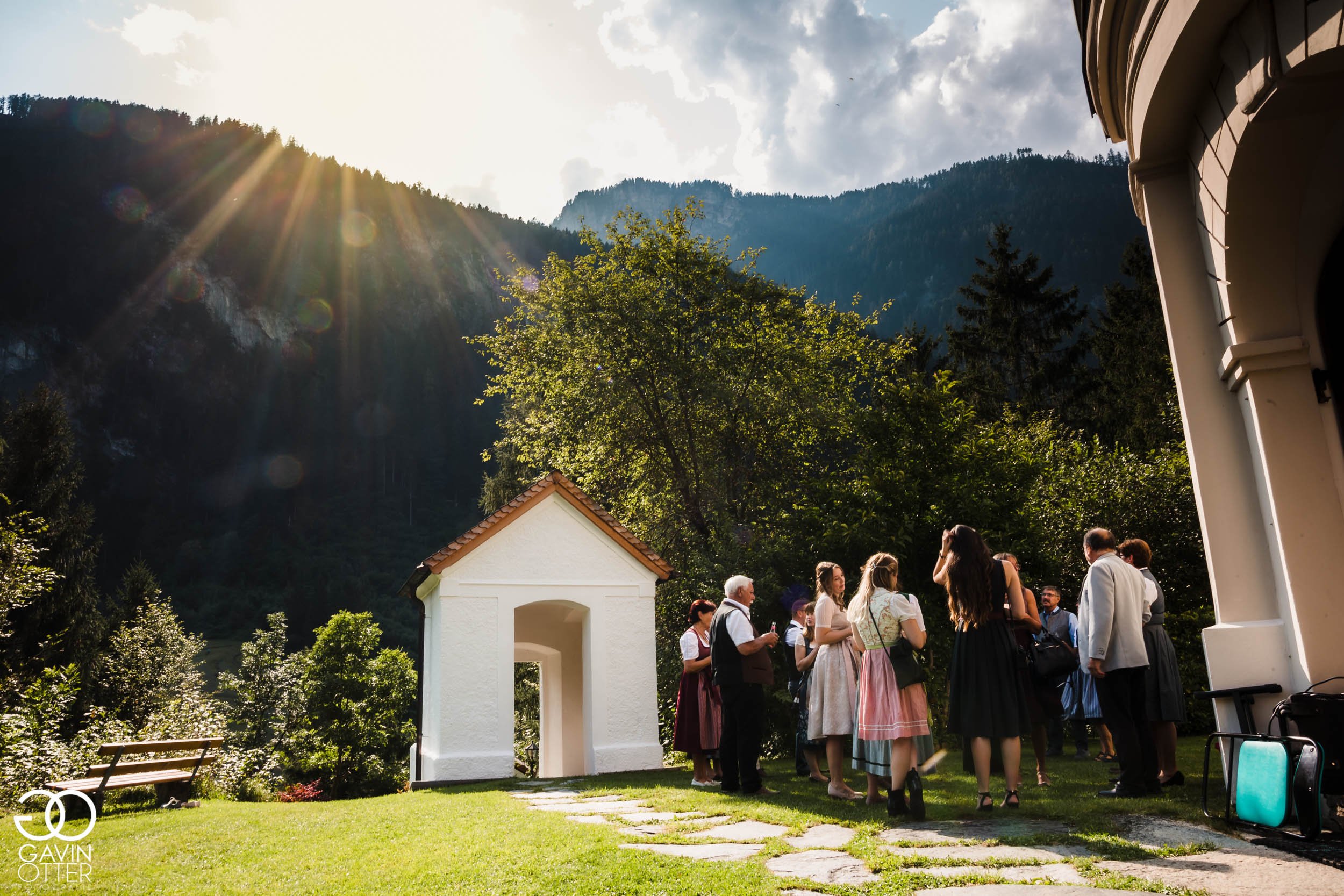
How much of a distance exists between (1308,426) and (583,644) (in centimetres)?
1087

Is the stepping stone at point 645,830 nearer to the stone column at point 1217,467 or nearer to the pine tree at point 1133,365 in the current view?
the stone column at point 1217,467

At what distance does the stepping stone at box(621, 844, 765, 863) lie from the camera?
438cm

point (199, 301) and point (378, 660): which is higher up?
point (199, 301)

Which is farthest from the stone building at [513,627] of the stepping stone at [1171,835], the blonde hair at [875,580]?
the stepping stone at [1171,835]

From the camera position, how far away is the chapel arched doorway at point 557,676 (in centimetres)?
1580

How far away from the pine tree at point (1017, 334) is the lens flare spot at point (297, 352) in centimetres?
10170

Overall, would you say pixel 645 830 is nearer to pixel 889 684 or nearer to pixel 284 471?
pixel 889 684

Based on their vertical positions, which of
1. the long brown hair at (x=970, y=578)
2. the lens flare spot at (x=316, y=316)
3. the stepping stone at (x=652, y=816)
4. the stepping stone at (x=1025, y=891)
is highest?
the lens flare spot at (x=316, y=316)

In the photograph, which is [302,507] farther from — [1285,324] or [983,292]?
[1285,324]

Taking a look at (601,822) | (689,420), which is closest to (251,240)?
(689,420)

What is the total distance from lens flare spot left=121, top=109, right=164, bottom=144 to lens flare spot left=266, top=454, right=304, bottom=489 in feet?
155

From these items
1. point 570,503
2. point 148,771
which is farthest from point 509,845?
point 570,503

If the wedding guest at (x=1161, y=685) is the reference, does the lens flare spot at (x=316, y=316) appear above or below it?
above

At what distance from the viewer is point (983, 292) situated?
1378 inches
